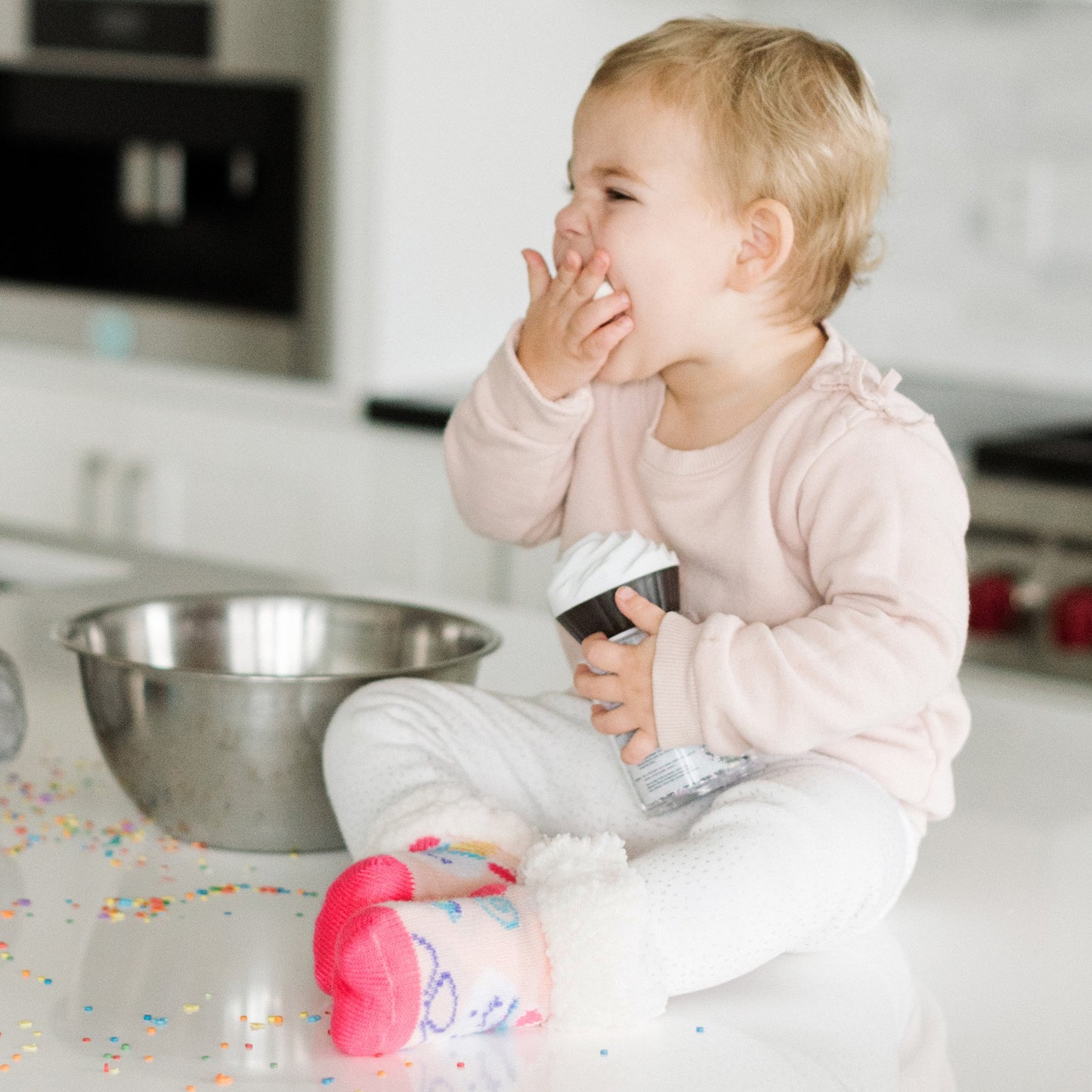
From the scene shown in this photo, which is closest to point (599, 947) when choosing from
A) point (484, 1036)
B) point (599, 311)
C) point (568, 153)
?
point (484, 1036)

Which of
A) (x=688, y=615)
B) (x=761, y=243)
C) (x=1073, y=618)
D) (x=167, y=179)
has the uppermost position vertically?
(x=761, y=243)

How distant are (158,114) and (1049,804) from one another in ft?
7.00

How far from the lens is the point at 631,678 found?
927mm

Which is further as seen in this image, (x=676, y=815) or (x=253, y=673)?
(x=253, y=673)

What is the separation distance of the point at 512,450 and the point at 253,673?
9.0 inches

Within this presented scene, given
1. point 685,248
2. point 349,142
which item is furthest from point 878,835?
point 349,142

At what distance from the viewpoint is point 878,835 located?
0.93m

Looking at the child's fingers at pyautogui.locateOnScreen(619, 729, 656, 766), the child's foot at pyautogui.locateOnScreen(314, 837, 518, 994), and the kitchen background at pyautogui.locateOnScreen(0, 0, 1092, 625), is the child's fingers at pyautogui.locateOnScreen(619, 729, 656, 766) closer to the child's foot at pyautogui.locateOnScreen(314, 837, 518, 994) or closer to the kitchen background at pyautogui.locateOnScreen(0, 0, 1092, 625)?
the child's foot at pyautogui.locateOnScreen(314, 837, 518, 994)

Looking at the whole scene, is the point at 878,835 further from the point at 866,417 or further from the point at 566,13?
the point at 566,13

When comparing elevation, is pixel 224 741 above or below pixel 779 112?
below

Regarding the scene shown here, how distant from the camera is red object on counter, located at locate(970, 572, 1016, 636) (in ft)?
7.00

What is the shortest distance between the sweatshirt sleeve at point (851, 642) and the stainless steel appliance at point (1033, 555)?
117cm

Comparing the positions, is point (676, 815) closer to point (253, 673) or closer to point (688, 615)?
point (688, 615)

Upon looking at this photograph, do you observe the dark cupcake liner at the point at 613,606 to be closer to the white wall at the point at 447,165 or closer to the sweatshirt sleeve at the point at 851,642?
the sweatshirt sleeve at the point at 851,642
